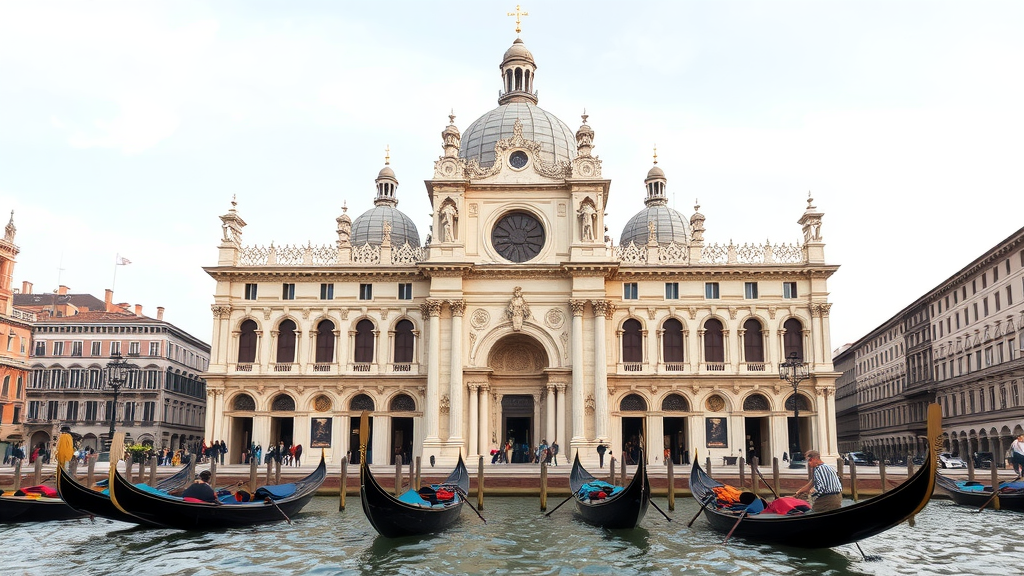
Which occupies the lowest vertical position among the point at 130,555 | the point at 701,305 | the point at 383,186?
the point at 130,555

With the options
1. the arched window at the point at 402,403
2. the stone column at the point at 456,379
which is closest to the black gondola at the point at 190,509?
the stone column at the point at 456,379

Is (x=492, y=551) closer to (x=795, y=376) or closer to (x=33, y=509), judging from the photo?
(x=33, y=509)

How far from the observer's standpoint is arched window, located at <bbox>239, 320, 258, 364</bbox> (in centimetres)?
4466

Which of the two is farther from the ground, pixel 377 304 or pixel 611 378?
pixel 377 304

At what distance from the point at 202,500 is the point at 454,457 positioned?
21201 millimetres

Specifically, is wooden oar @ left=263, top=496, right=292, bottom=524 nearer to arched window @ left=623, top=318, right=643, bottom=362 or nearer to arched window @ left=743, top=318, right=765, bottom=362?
arched window @ left=623, top=318, right=643, bottom=362

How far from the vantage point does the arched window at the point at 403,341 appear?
4427 cm

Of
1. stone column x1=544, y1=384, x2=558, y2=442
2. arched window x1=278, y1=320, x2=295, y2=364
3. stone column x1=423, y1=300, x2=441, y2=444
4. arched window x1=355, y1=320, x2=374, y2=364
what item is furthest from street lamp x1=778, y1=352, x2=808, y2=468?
arched window x1=278, y1=320, x2=295, y2=364

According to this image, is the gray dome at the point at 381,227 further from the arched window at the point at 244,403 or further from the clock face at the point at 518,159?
the arched window at the point at 244,403

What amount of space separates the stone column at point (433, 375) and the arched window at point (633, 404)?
941 cm

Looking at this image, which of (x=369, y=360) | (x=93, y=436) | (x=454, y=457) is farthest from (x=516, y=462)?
(x=93, y=436)

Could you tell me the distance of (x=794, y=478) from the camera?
30031mm

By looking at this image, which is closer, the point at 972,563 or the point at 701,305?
the point at 972,563

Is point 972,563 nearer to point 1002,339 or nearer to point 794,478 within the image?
point 794,478
